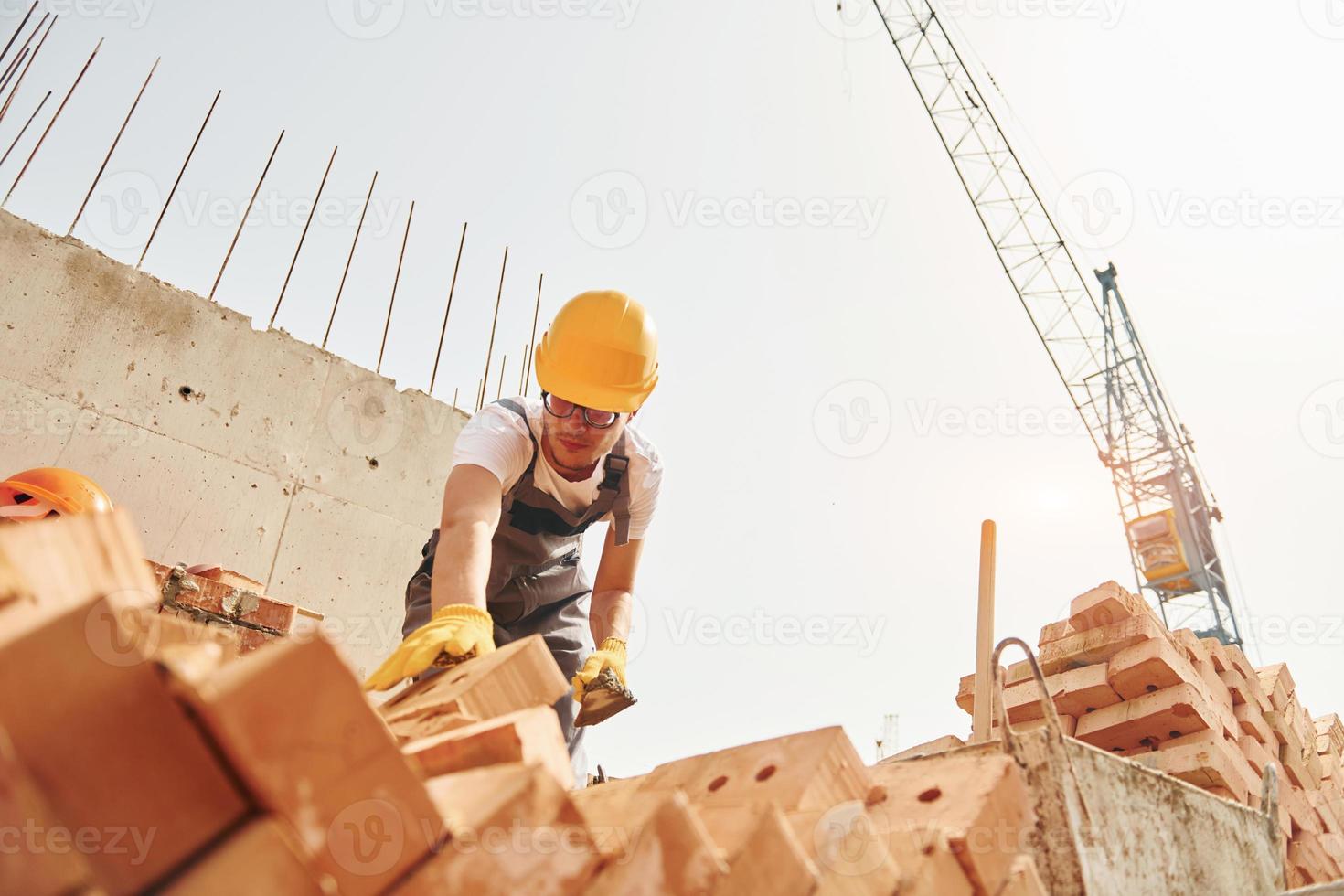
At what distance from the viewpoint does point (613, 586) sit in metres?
3.35

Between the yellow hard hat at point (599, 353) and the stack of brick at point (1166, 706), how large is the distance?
7.80 feet

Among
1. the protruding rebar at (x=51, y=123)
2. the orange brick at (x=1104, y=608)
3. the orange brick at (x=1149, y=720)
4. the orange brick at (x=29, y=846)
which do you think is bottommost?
the orange brick at (x=1149, y=720)

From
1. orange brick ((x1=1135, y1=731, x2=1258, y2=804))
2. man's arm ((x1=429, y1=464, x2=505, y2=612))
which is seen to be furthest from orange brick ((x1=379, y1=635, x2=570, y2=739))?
orange brick ((x1=1135, y1=731, x2=1258, y2=804))

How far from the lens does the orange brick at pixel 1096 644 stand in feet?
12.8

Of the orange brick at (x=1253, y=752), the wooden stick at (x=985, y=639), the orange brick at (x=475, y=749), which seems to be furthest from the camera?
the orange brick at (x=1253, y=752)

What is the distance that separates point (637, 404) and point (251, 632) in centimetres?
265

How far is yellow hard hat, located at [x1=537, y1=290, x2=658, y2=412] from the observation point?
2.78m

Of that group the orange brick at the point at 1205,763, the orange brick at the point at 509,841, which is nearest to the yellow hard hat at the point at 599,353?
the orange brick at the point at 509,841

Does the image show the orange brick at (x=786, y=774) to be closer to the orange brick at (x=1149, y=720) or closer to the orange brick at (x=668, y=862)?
the orange brick at (x=668, y=862)

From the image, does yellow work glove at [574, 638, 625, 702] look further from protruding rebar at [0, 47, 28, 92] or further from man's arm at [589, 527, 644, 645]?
protruding rebar at [0, 47, 28, 92]

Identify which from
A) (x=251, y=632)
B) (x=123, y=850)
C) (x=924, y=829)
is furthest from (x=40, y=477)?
(x=924, y=829)

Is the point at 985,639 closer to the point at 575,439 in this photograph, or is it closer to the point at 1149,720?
the point at 575,439

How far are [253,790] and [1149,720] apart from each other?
4047 millimetres

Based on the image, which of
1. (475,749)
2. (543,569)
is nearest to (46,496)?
(543,569)
